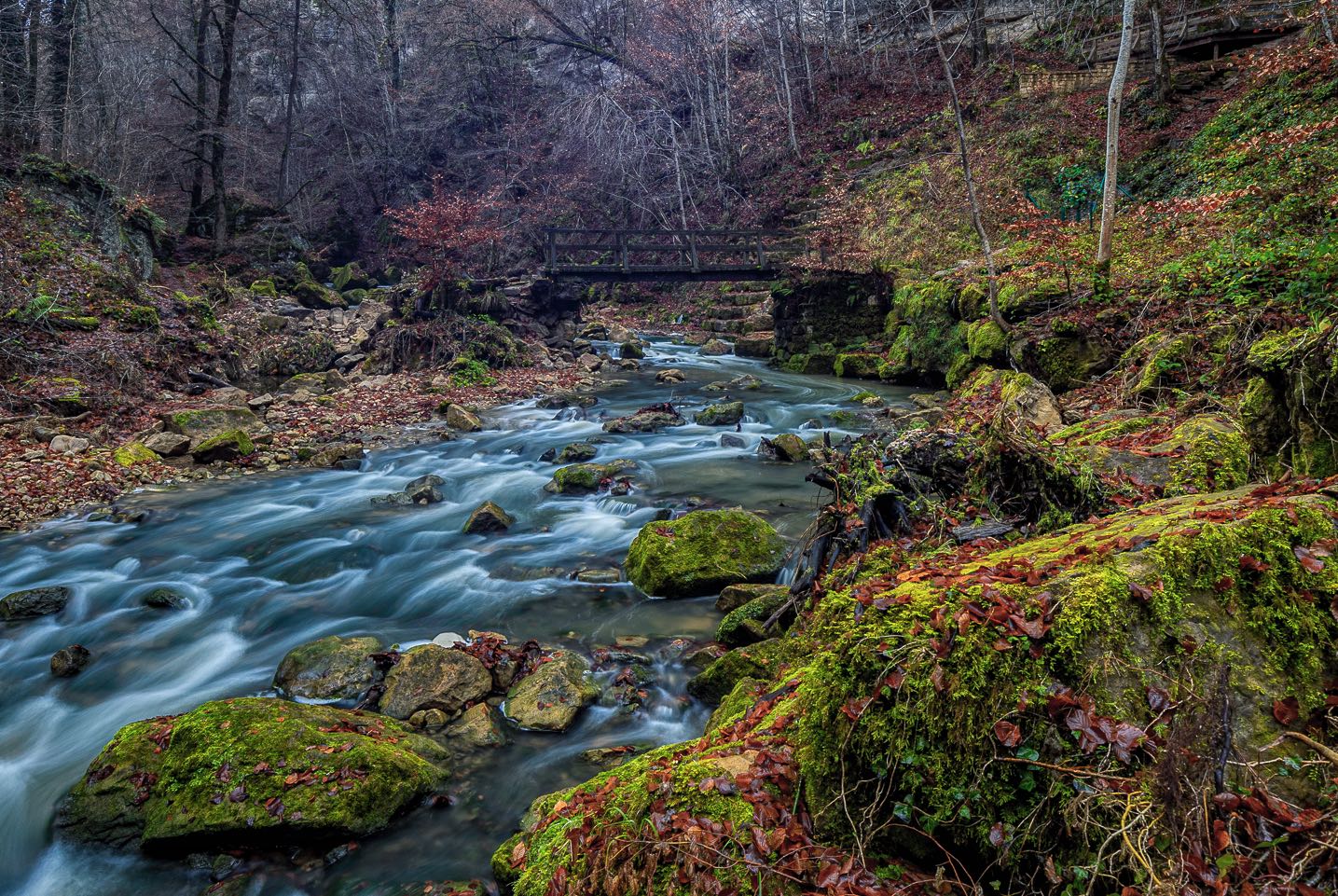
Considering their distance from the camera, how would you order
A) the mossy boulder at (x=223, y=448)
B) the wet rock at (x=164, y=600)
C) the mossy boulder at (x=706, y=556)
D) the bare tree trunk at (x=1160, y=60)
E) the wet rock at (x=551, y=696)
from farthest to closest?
the bare tree trunk at (x=1160, y=60), the mossy boulder at (x=223, y=448), the wet rock at (x=164, y=600), the mossy boulder at (x=706, y=556), the wet rock at (x=551, y=696)

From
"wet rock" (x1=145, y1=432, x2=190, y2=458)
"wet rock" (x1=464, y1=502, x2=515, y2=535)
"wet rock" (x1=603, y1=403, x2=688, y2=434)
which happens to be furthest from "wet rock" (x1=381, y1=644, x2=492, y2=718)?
"wet rock" (x1=145, y1=432, x2=190, y2=458)

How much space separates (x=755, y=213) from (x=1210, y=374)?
2176 centimetres

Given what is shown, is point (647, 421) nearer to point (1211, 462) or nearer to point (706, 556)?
point (706, 556)

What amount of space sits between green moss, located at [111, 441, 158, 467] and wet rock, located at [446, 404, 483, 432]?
499 centimetres

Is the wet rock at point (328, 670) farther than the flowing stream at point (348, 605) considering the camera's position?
Yes

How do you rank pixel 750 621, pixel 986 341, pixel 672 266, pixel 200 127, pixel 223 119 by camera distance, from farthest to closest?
pixel 200 127 < pixel 223 119 < pixel 672 266 < pixel 986 341 < pixel 750 621

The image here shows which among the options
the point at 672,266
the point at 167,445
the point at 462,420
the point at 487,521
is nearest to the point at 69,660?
the point at 487,521

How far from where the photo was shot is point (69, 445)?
33.8 feet

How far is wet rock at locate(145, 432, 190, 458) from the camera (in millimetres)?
11094

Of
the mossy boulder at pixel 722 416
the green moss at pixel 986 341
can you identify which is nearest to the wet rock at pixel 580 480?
the mossy boulder at pixel 722 416

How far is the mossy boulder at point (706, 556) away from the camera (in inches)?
260

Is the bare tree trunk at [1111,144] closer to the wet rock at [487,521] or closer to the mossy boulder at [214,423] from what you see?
the wet rock at [487,521]

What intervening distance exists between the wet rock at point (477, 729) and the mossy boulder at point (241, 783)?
0.38 m

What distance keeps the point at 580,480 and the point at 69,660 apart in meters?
5.82
